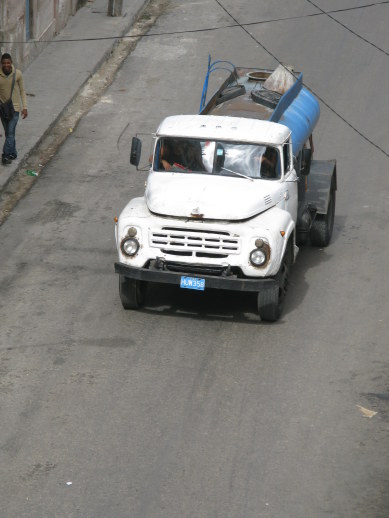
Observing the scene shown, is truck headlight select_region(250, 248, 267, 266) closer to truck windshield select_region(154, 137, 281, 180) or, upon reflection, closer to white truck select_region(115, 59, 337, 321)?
white truck select_region(115, 59, 337, 321)

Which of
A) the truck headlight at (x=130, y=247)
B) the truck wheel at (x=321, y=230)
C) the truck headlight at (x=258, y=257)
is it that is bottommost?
the truck wheel at (x=321, y=230)

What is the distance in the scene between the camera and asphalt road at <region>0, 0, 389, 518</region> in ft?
33.8

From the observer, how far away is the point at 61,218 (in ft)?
57.5

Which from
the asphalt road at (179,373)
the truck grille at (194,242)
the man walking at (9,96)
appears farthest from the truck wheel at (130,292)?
the man walking at (9,96)

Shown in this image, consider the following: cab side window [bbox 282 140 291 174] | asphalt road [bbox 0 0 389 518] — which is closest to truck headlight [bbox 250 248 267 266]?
asphalt road [bbox 0 0 389 518]

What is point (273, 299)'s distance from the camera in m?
13.7

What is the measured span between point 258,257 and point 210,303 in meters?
1.37

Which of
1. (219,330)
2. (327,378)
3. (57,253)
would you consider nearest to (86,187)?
(57,253)

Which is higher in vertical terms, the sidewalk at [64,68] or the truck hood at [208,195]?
the truck hood at [208,195]

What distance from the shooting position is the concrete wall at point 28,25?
75.0 feet

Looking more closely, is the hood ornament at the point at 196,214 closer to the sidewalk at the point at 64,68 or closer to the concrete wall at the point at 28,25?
the sidewalk at the point at 64,68

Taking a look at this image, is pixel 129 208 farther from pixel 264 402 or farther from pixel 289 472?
pixel 289 472

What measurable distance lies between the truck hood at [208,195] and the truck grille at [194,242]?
8.5 inches

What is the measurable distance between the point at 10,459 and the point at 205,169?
5.10m
